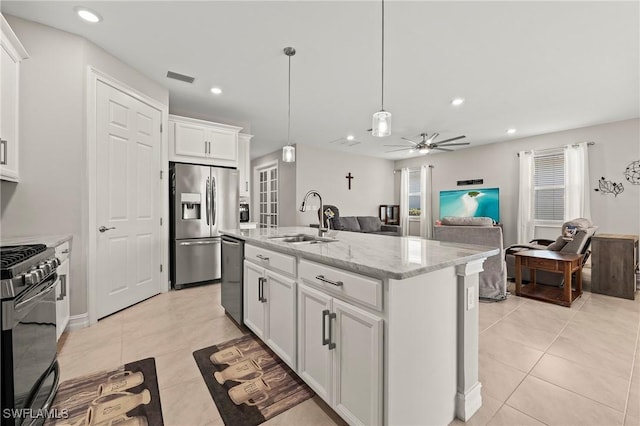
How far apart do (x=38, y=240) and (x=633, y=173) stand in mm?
8183

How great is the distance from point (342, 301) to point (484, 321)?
214 centimetres

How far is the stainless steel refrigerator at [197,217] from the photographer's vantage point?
368cm

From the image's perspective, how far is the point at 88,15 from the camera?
7.35 feet

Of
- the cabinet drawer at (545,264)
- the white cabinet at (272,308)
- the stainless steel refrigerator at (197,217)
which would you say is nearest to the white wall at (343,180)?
the stainless steel refrigerator at (197,217)

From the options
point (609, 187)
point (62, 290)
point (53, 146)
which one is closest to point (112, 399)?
point (62, 290)

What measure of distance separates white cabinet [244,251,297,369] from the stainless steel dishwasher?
4.2 inches

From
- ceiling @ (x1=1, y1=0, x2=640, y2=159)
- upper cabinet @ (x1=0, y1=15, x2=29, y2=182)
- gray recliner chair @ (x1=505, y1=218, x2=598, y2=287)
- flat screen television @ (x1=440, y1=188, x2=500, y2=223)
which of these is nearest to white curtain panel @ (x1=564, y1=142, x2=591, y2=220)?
ceiling @ (x1=1, y1=0, x2=640, y2=159)

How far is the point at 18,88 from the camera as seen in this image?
2.19 meters

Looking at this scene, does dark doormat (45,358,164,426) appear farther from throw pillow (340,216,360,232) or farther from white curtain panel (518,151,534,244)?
white curtain panel (518,151,534,244)

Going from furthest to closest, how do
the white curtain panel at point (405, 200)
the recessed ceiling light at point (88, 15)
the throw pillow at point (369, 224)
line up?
the white curtain panel at point (405, 200), the throw pillow at point (369, 224), the recessed ceiling light at point (88, 15)

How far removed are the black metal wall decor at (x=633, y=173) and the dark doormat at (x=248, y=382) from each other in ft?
21.6

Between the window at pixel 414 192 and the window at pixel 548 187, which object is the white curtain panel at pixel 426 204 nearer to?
the window at pixel 414 192

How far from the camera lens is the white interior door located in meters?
2.74

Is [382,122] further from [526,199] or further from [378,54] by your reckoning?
[526,199]
